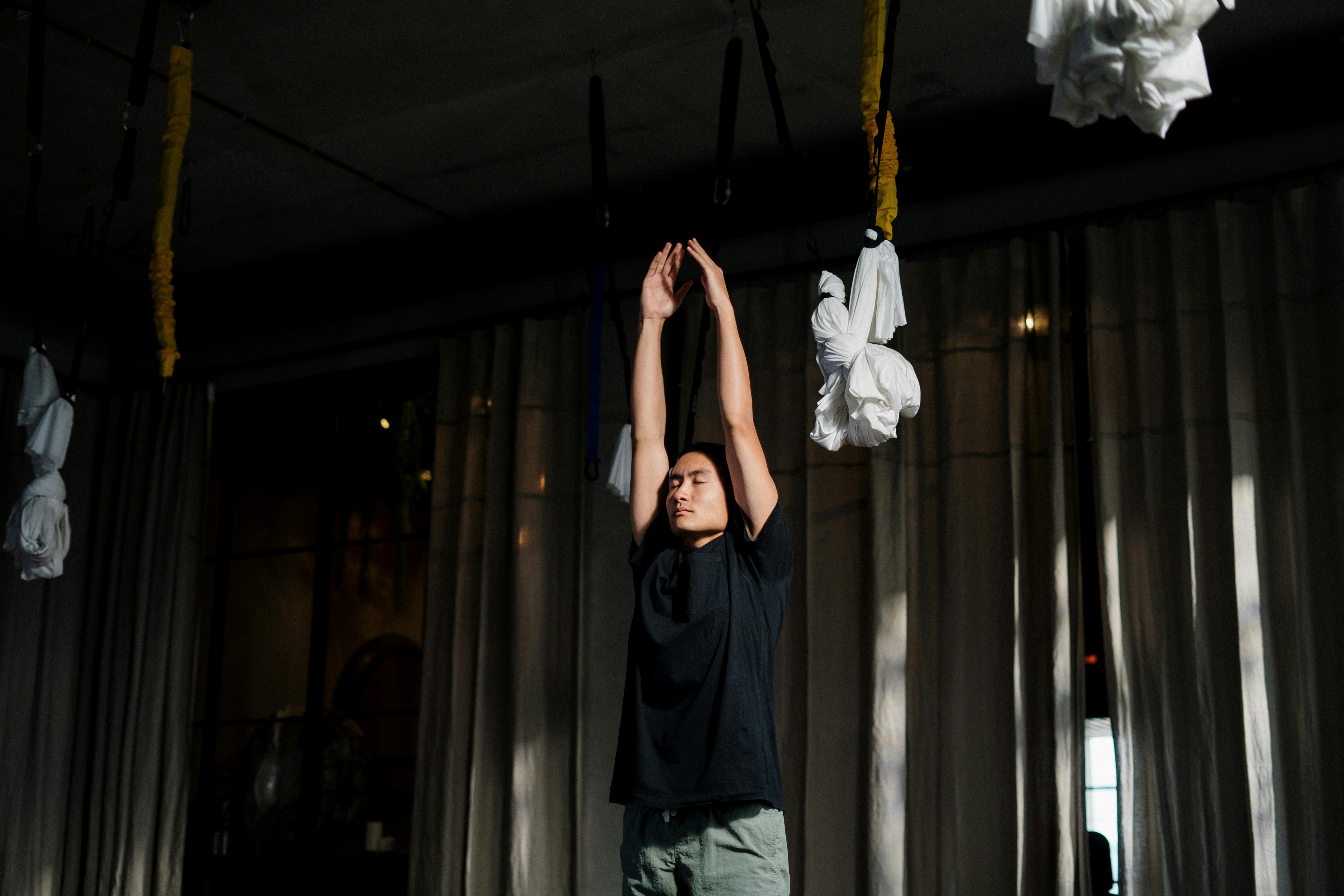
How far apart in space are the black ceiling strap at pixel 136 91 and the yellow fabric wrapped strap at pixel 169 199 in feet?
0.25

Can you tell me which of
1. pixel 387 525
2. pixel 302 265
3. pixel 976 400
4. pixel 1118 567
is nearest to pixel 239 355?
pixel 302 265

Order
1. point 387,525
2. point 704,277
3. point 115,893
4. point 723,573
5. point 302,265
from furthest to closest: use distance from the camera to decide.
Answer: point 387,525, point 302,265, point 115,893, point 704,277, point 723,573

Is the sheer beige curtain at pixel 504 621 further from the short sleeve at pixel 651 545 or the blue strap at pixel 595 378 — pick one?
the short sleeve at pixel 651 545

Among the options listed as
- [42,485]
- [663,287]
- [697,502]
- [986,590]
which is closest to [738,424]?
[697,502]

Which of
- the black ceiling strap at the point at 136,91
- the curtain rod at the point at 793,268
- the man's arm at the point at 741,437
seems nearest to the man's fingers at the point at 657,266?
the man's arm at the point at 741,437

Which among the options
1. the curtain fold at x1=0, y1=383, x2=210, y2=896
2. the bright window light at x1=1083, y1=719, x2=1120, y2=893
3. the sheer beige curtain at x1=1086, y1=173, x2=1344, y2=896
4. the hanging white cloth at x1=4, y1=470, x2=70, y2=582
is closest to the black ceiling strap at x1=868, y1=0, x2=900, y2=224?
the sheer beige curtain at x1=1086, y1=173, x2=1344, y2=896

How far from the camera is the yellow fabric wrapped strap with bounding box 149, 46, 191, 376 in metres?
3.36

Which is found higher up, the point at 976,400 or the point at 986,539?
the point at 976,400

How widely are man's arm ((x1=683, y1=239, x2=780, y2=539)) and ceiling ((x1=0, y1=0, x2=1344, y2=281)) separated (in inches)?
45.5

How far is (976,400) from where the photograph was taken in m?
4.04

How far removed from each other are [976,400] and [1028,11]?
116 centimetres

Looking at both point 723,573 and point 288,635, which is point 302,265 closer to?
point 288,635

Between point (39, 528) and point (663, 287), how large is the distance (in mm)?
2049

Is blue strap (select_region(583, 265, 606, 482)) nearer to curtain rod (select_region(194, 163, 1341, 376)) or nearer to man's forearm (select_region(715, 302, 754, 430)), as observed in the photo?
curtain rod (select_region(194, 163, 1341, 376))
